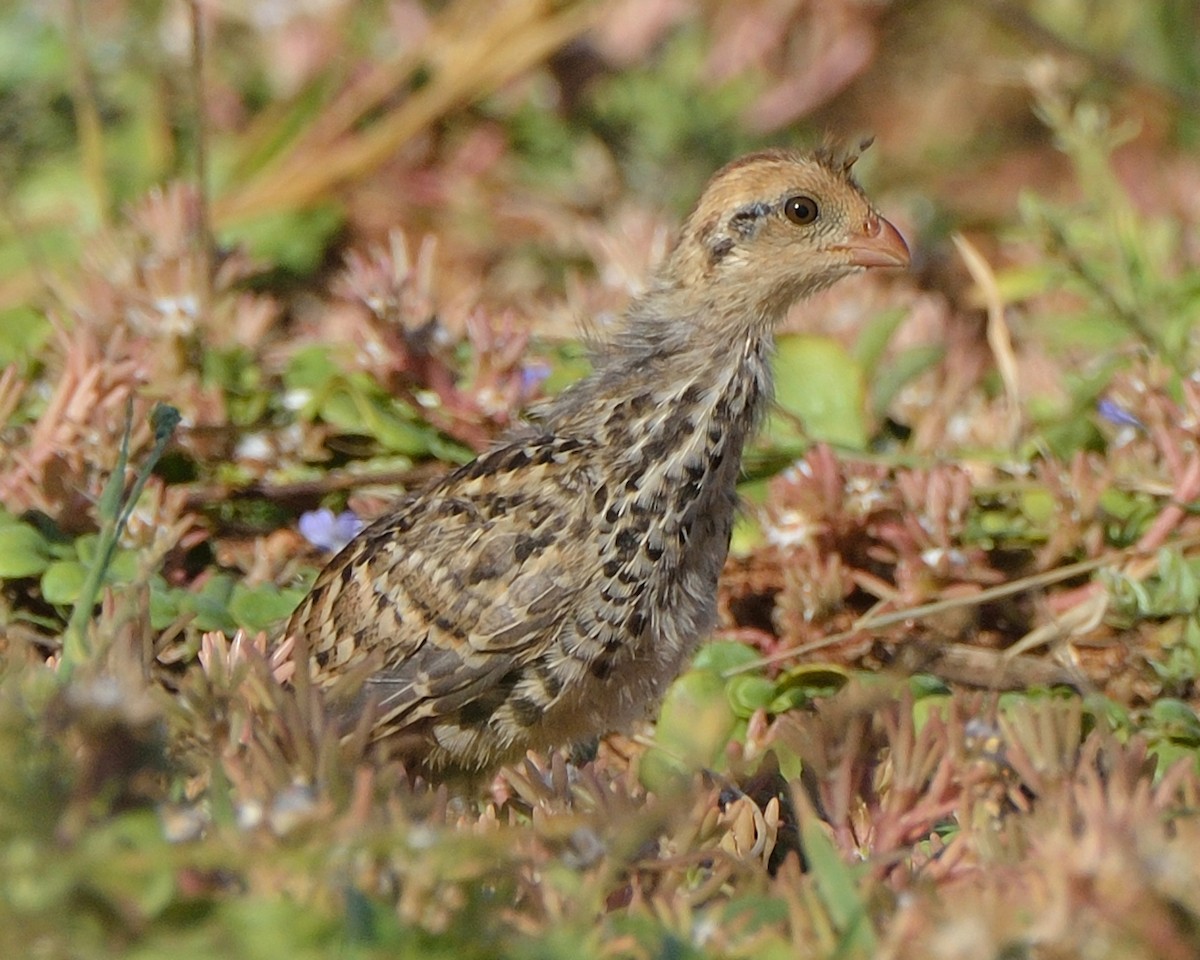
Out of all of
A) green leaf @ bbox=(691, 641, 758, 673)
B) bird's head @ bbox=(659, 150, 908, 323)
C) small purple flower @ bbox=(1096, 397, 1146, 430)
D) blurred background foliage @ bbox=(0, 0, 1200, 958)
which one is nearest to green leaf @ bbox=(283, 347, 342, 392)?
blurred background foliage @ bbox=(0, 0, 1200, 958)

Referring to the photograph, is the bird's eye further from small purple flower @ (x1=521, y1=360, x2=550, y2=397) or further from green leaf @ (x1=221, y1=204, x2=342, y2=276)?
green leaf @ (x1=221, y1=204, x2=342, y2=276)

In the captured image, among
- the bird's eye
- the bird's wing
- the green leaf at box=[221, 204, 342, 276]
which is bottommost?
the bird's wing

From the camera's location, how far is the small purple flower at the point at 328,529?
3363 millimetres

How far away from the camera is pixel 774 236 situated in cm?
319

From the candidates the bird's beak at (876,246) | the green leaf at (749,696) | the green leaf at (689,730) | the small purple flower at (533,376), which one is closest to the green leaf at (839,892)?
the green leaf at (689,730)

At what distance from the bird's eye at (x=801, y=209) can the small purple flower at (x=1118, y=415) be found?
831mm

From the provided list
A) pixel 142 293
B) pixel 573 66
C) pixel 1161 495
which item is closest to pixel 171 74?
pixel 573 66

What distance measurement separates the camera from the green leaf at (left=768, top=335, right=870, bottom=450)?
3715 millimetres

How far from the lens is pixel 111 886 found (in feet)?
5.32

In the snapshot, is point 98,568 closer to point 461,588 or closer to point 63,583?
point 63,583

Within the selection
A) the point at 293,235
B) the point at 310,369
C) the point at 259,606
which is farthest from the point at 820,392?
the point at 293,235

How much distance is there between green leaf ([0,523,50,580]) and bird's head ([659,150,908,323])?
4.15ft

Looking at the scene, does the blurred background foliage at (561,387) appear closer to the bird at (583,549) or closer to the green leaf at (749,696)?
the green leaf at (749,696)

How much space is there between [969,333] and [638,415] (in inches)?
83.0
